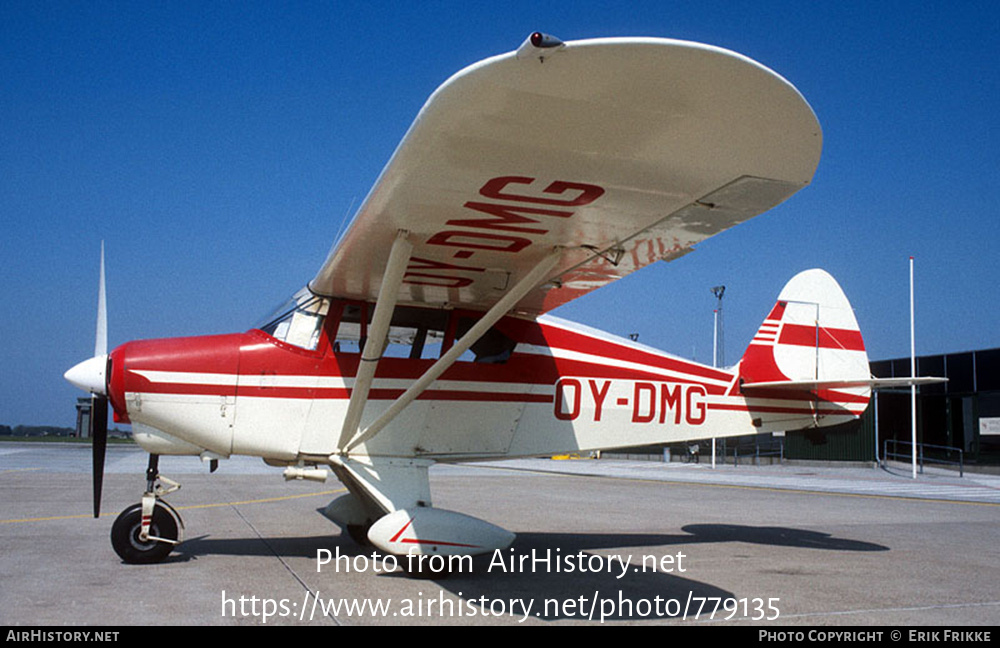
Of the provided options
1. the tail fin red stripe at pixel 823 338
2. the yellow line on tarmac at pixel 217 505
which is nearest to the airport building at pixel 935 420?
the yellow line on tarmac at pixel 217 505

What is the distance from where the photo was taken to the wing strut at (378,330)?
5.78m

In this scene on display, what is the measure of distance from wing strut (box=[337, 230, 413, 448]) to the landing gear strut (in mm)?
1608

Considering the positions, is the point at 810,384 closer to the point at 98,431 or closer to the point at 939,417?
the point at 98,431

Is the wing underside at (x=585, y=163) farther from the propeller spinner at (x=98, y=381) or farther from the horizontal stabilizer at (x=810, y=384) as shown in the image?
the horizontal stabilizer at (x=810, y=384)

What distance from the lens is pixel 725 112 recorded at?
3734mm

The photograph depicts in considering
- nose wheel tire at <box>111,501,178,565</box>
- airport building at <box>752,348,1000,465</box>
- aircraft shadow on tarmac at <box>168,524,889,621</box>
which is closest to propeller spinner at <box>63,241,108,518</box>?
nose wheel tire at <box>111,501,178,565</box>

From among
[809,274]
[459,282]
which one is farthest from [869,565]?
[459,282]

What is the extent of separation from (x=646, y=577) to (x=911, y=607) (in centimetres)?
195

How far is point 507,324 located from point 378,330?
179cm

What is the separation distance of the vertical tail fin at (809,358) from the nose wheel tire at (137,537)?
6.10m

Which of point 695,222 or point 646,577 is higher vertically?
point 695,222

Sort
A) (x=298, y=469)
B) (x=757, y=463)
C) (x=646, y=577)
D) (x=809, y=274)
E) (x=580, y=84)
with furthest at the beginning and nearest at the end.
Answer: (x=757, y=463)
(x=809, y=274)
(x=298, y=469)
(x=646, y=577)
(x=580, y=84)

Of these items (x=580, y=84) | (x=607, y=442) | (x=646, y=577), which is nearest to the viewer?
(x=580, y=84)
